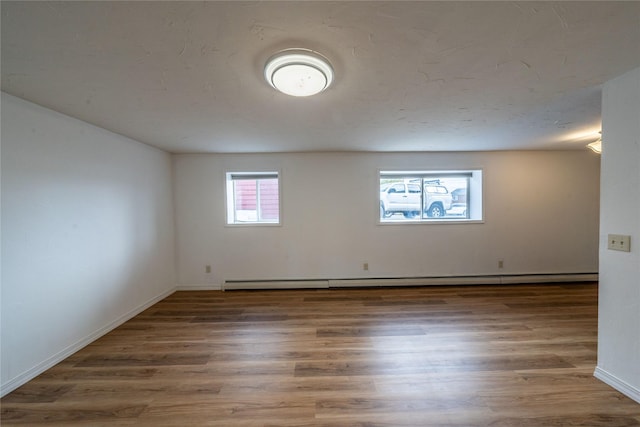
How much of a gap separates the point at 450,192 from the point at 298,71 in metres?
3.48

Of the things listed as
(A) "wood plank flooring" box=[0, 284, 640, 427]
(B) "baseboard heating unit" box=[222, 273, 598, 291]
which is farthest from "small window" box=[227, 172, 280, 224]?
(A) "wood plank flooring" box=[0, 284, 640, 427]

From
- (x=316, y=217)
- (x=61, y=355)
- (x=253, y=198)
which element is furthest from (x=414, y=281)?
(x=61, y=355)

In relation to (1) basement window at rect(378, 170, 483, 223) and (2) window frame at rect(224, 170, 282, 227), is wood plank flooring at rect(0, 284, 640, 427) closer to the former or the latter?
(2) window frame at rect(224, 170, 282, 227)

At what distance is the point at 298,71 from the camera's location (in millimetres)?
1278

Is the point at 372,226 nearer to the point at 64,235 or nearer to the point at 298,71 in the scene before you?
the point at 298,71

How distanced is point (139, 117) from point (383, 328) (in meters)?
3.06

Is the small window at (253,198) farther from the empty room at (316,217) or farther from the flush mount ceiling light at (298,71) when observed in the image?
the flush mount ceiling light at (298,71)

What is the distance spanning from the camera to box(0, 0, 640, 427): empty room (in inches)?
45.4

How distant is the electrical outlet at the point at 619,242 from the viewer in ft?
4.96

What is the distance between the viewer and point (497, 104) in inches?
74.6

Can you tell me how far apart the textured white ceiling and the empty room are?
0.01 meters

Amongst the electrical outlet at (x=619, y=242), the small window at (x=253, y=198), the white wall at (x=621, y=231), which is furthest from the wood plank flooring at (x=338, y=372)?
the small window at (x=253, y=198)

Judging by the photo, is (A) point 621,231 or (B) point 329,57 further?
(A) point 621,231

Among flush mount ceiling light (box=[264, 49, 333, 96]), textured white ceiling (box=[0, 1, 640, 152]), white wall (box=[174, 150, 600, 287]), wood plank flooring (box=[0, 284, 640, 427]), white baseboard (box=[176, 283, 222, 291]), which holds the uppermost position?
textured white ceiling (box=[0, 1, 640, 152])
